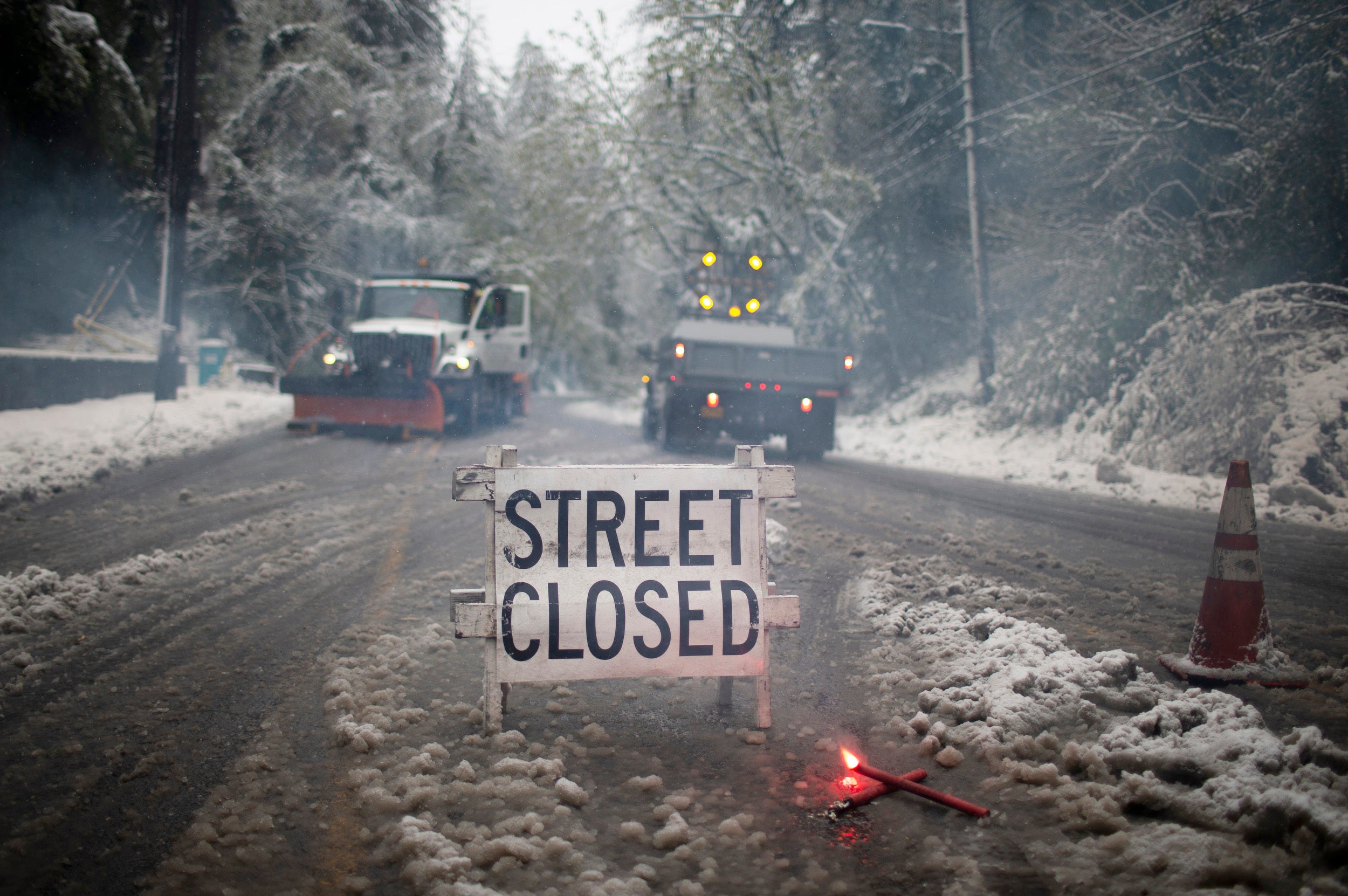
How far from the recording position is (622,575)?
10.8ft

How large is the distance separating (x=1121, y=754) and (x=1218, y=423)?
10202 millimetres

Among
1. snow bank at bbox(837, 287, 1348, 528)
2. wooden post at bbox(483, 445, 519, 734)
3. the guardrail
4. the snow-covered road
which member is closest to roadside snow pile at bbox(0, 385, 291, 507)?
the guardrail

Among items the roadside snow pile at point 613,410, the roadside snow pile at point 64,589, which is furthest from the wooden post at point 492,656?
the roadside snow pile at point 613,410

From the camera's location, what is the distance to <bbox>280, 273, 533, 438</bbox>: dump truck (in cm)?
1430

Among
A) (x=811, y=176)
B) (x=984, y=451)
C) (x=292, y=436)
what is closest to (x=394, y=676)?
(x=292, y=436)

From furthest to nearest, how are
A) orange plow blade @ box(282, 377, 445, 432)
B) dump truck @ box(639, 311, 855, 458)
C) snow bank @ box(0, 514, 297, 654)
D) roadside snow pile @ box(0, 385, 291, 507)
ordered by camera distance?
orange plow blade @ box(282, 377, 445, 432) → dump truck @ box(639, 311, 855, 458) → roadside snow pile @ box(0, 385, 291, 507) → snow bank @ box(0, 514, 297, 654)

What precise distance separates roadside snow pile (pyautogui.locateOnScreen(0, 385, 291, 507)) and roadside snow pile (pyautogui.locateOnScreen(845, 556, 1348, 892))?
826 centimetres

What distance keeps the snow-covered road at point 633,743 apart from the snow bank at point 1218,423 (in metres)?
4.32

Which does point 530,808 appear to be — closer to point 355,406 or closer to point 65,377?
point 355,406

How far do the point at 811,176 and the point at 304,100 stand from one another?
668 inches

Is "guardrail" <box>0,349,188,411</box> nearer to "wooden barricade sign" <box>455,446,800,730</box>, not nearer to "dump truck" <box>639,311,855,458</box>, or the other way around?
"dump truck" <box>639,311,855,458</box>

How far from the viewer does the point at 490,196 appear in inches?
1289

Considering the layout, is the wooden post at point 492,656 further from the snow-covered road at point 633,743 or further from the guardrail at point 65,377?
the guardrail at point 65,377

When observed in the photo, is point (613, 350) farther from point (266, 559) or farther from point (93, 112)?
point (266, 559)
